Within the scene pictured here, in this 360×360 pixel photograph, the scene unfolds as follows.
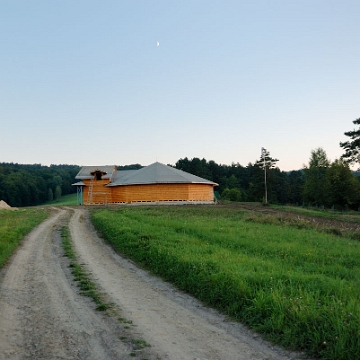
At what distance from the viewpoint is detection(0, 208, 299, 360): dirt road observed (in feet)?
16.1

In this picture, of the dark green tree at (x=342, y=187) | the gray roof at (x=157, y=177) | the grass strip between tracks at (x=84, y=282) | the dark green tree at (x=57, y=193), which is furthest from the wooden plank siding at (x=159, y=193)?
the dark green tree at (x=57, y=193)

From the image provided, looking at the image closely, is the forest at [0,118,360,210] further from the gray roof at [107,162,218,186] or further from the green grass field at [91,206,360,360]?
the green grass field at [91,206,360,360]

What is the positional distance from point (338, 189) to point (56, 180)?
3431 inches

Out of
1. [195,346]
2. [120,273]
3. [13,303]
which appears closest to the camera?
[195,346]

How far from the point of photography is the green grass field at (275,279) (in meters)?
5.19

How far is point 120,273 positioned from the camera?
32.3ft

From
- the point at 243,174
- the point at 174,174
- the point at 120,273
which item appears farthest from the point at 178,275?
the point at 243,174

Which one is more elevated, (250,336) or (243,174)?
(243,174)

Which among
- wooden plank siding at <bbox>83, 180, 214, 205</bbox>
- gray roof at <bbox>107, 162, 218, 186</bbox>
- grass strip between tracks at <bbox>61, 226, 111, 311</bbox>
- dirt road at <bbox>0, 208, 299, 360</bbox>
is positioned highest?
gray roof at <bbox>107, 162, 218, 186</bbox>

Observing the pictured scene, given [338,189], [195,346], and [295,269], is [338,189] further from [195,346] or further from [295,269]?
[195,346]

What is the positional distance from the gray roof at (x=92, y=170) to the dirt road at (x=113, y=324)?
1623 inches

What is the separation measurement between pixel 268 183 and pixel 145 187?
1628 inches

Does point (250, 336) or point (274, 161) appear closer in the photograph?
point (250, 336)

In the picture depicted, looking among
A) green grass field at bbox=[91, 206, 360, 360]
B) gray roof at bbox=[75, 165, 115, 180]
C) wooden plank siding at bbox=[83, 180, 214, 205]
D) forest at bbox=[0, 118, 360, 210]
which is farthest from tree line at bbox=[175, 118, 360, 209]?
green grass field at bbox=[91, 206, 360, 360]
